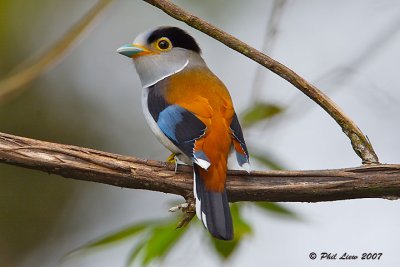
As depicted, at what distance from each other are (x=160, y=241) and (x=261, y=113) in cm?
66

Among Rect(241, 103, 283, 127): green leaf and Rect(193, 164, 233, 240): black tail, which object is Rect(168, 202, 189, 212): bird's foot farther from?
Rect(241, 103, 283, 127): green leaf

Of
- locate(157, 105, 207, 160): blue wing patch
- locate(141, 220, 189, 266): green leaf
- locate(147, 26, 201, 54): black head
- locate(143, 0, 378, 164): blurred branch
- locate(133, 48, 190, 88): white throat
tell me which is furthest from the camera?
locate(147, 26, 201, 54): black head

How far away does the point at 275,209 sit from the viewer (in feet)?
9.53

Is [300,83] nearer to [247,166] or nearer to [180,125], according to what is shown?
[247,166]

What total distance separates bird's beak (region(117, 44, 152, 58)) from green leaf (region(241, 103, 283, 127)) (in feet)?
2.86

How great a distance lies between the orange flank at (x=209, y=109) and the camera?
302cm

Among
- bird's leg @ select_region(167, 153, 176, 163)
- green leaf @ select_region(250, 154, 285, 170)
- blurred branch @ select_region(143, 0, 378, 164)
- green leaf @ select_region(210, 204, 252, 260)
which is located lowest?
bird's leg @ select_region(167, 153, 176, 163)

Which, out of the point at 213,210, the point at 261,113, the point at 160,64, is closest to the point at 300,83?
the point at 261,113

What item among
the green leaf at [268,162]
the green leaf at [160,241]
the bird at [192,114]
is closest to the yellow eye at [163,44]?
the bird at [192,114]

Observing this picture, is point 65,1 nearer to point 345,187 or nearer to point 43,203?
point 43,203

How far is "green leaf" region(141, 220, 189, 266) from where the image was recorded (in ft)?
8.54

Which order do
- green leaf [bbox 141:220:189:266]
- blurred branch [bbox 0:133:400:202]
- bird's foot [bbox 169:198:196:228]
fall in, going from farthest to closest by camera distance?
blurred branch [bbox 0:133:400:202], bird's foot [bbox 169:198:196:228], green leaf [bbox 141:220:189:266]

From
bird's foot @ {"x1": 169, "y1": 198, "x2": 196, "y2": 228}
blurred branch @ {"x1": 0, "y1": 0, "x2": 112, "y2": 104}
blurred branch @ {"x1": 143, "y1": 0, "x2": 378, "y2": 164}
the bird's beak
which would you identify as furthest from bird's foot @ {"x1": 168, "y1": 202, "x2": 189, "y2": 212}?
the bird's beak

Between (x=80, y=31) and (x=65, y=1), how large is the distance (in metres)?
2.58
